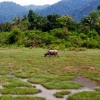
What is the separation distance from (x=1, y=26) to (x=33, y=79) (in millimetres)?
77839

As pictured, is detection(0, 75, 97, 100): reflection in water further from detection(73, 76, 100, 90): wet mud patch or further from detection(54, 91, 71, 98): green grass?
detection(54, 91, 71, 98): green grass

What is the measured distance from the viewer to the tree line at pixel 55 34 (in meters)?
47.4

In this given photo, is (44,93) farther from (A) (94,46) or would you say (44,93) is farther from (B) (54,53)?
(A) (94,46)

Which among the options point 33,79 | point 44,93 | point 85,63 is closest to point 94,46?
point 85,63

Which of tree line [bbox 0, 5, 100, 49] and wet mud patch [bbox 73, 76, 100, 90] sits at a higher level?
tree line [bbox 0, 5, 100, 49]

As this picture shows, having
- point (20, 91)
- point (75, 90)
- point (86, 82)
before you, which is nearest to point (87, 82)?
point (86, 82)

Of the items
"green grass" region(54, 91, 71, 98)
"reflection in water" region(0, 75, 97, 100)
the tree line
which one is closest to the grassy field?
"reflection in water" region(0, 75, 97, 100)

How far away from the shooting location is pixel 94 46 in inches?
1795

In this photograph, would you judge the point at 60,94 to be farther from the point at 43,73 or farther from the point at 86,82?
the point at 43,73

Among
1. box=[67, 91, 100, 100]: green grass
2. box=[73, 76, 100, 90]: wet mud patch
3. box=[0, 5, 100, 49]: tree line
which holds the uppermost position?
box=[0, 5, 100, 49]: tree line

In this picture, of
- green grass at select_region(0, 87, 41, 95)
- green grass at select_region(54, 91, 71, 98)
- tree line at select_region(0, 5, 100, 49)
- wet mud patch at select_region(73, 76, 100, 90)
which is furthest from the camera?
tree line at select_region(0, 5, 100, 49)

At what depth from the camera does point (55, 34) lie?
55.7 metres

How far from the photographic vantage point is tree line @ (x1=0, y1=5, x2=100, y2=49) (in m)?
47.4

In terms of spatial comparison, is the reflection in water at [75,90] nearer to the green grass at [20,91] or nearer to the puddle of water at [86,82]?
the puddle of water at [86,82]
